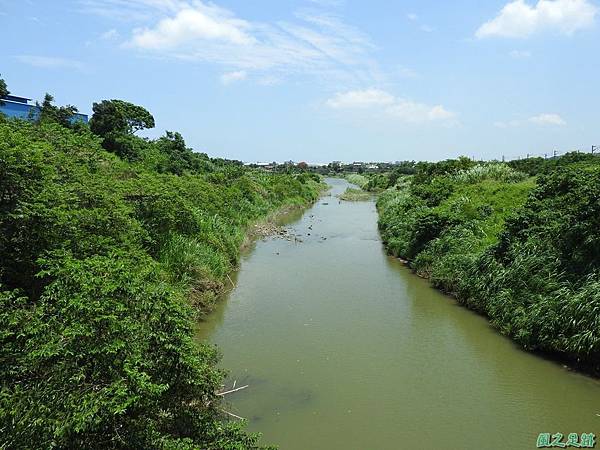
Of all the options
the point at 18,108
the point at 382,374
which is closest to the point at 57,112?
the point at 18,108

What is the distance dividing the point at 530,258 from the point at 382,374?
18.1ft

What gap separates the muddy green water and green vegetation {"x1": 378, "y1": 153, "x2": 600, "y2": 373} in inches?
23.4

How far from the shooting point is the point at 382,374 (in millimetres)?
9938

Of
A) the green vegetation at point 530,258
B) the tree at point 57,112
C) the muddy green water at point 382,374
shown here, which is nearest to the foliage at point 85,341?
the muddy green water at point 382,374

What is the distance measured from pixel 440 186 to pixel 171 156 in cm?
2067

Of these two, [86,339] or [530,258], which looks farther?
[530,258]

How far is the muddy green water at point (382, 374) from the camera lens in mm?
7895

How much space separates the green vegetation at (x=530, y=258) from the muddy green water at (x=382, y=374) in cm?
59

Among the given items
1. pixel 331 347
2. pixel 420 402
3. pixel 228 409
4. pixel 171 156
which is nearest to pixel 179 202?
pixel 331 347

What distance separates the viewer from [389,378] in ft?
32.0

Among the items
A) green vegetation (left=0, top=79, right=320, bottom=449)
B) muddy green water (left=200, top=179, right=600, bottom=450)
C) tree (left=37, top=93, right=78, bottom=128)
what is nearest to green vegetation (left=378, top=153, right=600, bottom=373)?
muddy green water (left=200, top=179, right=600, bottom=450)

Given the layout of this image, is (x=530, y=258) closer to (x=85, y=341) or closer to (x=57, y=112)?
(x=85, y=341)

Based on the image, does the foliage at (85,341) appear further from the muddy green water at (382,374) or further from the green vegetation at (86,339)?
the muddy green water at (382,374)

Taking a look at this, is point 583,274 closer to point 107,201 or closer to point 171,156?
point 107,201
